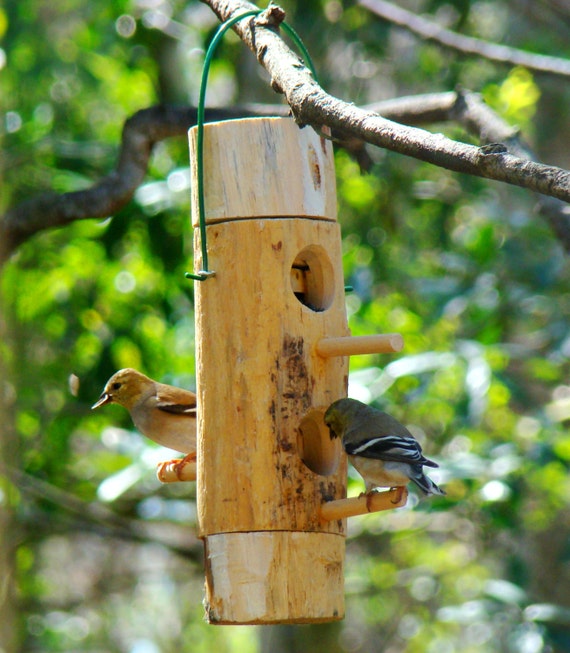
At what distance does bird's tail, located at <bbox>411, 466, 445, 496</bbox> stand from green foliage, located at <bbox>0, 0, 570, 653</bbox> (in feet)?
5.21

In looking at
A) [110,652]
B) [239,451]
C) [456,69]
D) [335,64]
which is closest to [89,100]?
[335,64]

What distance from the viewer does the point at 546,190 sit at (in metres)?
2.25

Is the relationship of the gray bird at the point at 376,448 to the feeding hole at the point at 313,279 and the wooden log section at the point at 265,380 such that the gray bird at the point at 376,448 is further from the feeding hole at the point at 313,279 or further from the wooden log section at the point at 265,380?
the feeding hole at the point at 313,279

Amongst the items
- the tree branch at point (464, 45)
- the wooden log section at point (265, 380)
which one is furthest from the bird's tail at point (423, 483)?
the tree branch at point (464, 45)

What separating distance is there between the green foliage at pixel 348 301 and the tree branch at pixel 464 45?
91cm

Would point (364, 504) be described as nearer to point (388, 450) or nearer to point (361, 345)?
point (388, 450)

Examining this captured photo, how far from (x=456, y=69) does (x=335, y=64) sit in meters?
2.23

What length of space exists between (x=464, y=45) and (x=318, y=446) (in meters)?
3.04

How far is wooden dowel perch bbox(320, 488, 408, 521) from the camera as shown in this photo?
3.46 m

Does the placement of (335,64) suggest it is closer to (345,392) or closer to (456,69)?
(456,69)

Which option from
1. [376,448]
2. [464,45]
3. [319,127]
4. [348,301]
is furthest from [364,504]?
[348,301]

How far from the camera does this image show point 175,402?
4637 mm

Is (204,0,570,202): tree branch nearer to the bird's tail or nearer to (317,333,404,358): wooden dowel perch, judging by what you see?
(317,333,404,358): wooden dowel perch

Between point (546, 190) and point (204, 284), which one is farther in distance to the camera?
point (204, 284)
